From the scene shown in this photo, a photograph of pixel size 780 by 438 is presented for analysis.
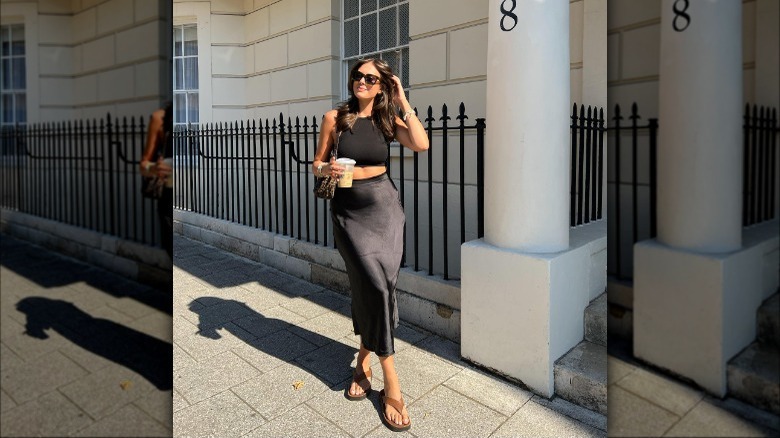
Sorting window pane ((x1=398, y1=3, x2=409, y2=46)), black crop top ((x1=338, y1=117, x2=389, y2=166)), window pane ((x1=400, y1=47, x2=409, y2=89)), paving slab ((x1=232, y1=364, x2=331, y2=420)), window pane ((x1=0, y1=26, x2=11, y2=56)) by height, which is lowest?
paving slab ((x1=232, y1=364, x2=331, y2=420))

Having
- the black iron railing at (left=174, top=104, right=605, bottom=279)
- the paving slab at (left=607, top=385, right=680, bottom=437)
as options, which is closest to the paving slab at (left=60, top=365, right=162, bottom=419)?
the paving slab at (left=607, top=385, right=680, bottom=437)

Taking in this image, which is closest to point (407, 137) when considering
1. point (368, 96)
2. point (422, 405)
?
point (368, 96)

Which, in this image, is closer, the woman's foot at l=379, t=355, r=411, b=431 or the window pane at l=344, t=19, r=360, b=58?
the woman's foot at l=379, t=355, r=411, b=431

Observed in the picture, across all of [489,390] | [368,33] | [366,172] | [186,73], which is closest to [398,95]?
[366,172]

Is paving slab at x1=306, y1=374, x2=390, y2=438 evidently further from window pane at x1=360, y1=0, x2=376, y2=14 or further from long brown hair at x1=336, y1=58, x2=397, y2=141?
window pane at x1=360, y1=0, x2=376, y2=14

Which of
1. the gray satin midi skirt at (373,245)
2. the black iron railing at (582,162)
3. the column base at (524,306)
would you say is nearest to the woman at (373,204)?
the gray satin midi skirt at (373,245)

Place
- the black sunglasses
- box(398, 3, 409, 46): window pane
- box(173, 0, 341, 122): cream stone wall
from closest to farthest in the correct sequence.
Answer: the black sunglasses → box(398, 3, 409, 46): window pane → box(173, 0, 341, 122): cream stone wall

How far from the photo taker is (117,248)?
599 mm

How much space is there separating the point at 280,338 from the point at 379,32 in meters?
3.90

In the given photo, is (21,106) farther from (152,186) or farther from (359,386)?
(359,386)

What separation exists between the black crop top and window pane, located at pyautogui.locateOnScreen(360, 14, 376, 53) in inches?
146

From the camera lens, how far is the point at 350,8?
619 centimetres

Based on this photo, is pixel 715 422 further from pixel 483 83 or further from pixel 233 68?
pixel 233 68

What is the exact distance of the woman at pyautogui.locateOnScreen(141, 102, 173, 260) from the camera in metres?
0.60
